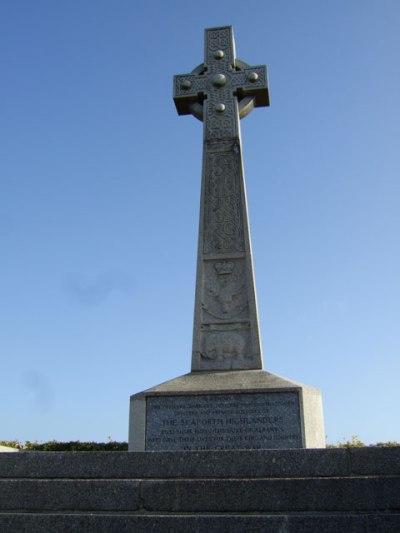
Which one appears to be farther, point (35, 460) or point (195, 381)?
point (195, 381)

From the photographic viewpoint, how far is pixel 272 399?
22.5 ft

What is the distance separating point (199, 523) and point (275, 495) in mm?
591

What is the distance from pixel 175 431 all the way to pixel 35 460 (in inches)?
90.5

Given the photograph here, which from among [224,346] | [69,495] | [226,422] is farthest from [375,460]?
[224,346]

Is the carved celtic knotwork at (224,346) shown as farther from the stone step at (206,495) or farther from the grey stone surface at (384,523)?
the grey stone surface at (384,523)

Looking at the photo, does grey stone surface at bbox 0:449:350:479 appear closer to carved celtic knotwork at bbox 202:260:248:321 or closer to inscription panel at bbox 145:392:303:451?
inscription panel at bbox 145:392:303:451

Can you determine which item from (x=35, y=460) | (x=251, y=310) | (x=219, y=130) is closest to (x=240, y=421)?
(x=251, y=310)

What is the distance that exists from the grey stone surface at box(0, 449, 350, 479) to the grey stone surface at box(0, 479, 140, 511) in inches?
6.5

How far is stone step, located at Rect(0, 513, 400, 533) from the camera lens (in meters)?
4.02

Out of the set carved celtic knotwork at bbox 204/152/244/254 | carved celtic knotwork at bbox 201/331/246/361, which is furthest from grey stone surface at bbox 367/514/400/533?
carved celtic knotwork at bbox 204/152/244/254

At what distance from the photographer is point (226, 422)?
6.83m

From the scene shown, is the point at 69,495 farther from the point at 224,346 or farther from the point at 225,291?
the point at 225,291

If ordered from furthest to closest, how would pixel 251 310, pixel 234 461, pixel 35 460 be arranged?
pixel 251 310 < pixel 35 460 < pixel 234 461

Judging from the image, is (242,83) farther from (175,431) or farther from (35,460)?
(35,460)
